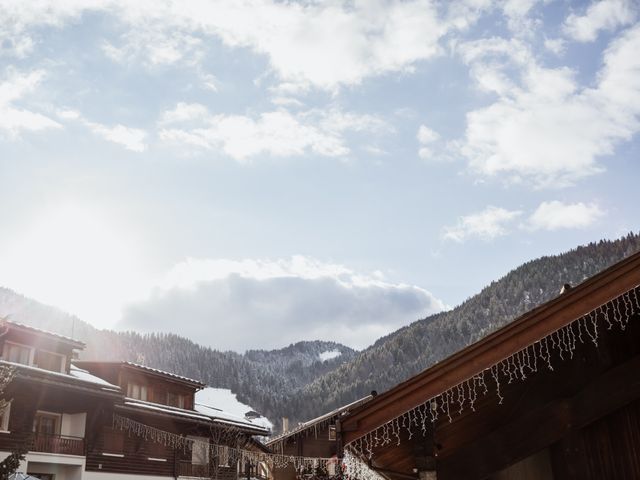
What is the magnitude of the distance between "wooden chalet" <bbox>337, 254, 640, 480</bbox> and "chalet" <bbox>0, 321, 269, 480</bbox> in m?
17.9

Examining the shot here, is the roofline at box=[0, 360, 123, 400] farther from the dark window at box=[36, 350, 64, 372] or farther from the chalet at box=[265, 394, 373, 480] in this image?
the chalet at box=[265, 394, 373, 480]

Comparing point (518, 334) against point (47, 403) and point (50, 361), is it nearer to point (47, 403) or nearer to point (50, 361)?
point (47, 403)

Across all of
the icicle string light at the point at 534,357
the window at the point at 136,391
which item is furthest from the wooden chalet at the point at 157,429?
the icicle string light at the point at 534,357

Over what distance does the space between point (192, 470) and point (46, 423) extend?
8.81 metres

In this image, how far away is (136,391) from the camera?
32.4 metres

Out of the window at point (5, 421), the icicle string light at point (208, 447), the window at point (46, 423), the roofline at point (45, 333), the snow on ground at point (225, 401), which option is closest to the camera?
the window at point (5, 421)

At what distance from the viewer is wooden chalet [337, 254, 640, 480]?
645 cm

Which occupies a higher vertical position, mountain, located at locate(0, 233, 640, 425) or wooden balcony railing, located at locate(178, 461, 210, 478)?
mountain, located at locate(0, 233, 640, 425)

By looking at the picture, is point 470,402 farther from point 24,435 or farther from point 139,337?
point 139,337

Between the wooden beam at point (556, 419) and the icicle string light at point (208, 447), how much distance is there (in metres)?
20.8

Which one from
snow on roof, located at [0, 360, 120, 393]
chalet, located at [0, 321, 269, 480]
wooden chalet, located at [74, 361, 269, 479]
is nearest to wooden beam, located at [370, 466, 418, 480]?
chalet, located at [0, 321, 269, 480]

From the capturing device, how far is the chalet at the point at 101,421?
25.2 metres

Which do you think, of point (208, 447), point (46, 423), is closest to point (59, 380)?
point (46, 423)

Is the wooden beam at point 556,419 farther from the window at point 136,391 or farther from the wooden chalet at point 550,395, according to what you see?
the window at point 136,391
